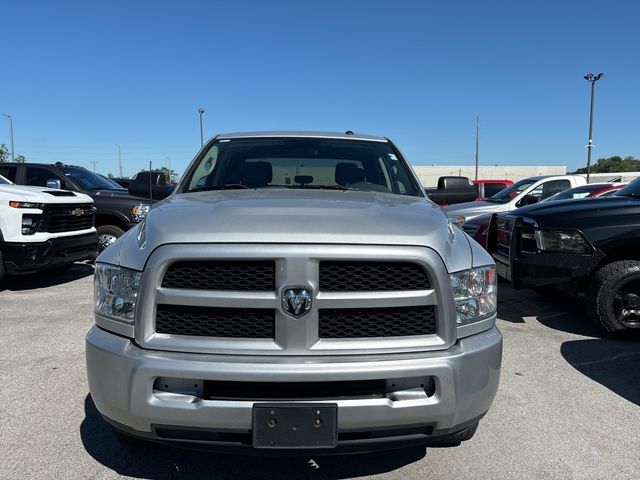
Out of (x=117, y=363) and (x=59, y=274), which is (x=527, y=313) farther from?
(x=59, y=274)

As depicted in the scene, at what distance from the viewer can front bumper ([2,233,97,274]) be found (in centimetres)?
693

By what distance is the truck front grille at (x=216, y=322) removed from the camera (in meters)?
2.21

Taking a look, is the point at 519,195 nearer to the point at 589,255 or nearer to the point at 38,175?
the point at 589,255

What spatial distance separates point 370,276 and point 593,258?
3.64 meters

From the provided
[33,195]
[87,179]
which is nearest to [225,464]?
[33,195]

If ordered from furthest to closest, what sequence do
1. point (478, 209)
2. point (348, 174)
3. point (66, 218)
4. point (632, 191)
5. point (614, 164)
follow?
point (614, 164), point (478, 209), point (66, 218), point (632, 191), point (348, 174)

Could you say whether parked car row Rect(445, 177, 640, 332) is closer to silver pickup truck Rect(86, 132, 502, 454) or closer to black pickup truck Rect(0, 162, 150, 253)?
silver pickup truck Rect(86, 132, 502, 454)

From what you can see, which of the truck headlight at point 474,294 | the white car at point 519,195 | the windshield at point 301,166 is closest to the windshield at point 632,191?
the windshield at point 301,166

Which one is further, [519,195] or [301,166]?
[519,195]

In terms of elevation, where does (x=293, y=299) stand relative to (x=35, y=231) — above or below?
above

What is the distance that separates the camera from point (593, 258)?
4984 mm

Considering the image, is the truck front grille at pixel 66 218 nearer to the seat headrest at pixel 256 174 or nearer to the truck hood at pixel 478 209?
the seat headrest at pixel 256 174

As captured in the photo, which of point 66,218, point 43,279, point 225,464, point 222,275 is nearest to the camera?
point 222,275

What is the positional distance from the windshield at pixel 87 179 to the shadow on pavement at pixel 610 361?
864 cm
